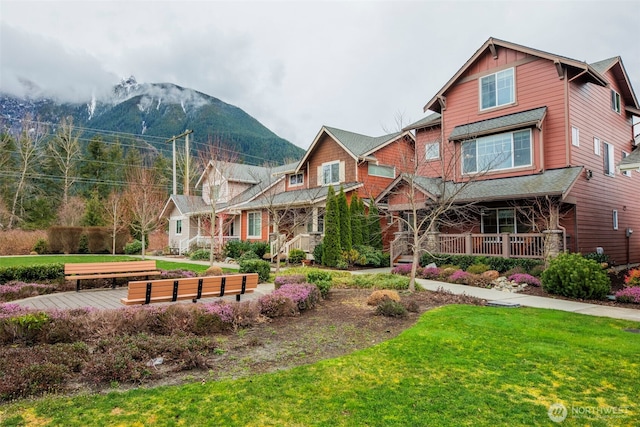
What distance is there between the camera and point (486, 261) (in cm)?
1609

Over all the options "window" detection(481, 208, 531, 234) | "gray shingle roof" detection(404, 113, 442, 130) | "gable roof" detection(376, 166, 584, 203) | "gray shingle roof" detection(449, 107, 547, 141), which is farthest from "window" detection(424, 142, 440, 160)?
"window" detection(481, 208, 531, 234)

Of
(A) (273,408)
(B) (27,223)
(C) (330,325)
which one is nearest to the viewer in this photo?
(A) (273,408)

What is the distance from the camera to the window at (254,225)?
27769 mm

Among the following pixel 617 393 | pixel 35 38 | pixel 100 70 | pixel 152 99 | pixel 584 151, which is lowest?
pixel 617 393

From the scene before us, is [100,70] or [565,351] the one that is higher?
[100,70]

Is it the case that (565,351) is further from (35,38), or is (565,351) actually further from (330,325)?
(35,38)

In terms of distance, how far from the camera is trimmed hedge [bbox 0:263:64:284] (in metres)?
12.6

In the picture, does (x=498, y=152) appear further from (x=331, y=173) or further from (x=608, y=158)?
(x=331, y=173)

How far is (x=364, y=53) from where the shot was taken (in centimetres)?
2367

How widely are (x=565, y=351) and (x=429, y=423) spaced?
3.53 meters

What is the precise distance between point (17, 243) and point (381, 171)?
2783 centimetres

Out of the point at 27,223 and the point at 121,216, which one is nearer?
the point at 121,216

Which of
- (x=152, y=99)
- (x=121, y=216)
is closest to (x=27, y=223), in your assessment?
(x=121, y=216)

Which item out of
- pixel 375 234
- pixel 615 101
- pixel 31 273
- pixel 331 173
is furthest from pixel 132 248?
pixel 615 101
